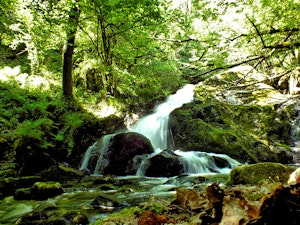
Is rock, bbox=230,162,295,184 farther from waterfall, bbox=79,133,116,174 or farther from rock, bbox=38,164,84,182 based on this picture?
waterfall, bbox=79,133,116,174

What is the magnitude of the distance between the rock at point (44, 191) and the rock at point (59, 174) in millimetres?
1825

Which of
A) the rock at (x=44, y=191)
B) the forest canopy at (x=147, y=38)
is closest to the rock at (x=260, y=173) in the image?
the forest canopy at (x=147, y=38)

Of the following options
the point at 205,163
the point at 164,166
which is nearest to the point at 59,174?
the point at 164,166

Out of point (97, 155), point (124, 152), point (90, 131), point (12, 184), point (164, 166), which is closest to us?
point (12, 184)

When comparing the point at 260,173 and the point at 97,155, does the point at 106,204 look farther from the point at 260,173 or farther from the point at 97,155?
the point at 97,155

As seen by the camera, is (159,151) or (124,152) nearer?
(124,152)

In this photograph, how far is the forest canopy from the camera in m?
5.28

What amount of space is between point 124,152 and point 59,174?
2803 mm

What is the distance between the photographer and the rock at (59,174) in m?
8.37

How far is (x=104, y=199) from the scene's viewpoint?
4.98 m

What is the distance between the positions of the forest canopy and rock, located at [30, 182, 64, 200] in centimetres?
401

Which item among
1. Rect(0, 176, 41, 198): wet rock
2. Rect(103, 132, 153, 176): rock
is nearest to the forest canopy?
Rect(103, 132, 153, 176): rock

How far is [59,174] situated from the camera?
8609 millimetres

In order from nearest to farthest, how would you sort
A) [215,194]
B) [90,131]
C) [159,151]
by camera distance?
1. [215,194]
2. [159,151]
3. [90,131]
